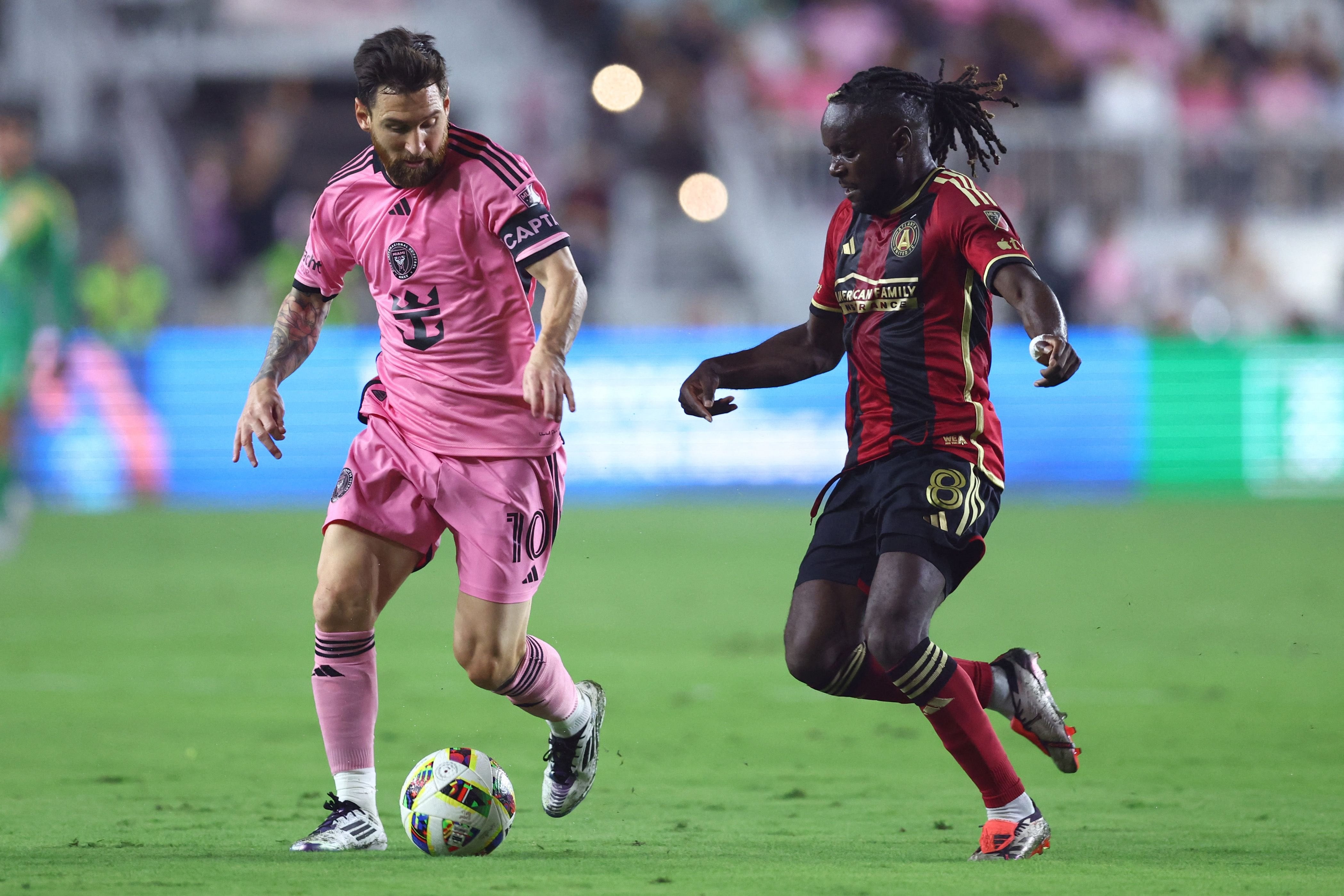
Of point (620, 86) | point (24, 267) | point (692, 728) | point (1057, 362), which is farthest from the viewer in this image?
point (620, 86)

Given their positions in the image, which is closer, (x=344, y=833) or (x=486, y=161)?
(x=344, y=833)

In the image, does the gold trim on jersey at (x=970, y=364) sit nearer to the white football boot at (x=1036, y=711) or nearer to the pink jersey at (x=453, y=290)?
the white football boot at (x=1036, y=711)

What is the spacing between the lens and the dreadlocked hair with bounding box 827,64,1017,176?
5094 mm

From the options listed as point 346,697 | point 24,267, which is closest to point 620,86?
point 24,267

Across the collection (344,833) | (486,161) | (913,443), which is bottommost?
(344,833)

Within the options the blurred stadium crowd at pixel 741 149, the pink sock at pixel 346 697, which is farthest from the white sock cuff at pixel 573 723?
the blurred stadium crowd at pixel 741 149

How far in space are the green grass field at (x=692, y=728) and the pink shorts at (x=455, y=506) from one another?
80cm

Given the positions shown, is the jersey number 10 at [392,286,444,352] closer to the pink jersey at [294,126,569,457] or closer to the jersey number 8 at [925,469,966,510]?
the pink jersey at [294,126,569,457]

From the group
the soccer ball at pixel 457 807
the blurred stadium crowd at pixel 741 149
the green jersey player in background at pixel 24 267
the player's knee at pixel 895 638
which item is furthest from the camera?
the blurred stadium crowd at pixel 741 149

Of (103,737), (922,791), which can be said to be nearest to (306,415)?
(103,737)

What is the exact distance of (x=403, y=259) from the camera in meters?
5.10

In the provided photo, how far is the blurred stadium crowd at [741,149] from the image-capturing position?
1862 centimetres

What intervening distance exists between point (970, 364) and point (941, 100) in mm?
876

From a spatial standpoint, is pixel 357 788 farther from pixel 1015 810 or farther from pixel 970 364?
pixel 970 364
